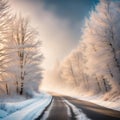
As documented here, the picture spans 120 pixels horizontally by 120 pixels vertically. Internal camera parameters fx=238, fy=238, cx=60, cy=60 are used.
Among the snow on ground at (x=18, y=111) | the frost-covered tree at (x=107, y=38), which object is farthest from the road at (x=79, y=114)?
the frost-covered tree at (x=107, y=38)

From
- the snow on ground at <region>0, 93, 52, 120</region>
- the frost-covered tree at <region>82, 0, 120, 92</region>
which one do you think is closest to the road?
the snow on ground at <region>0, 93, 52, 120</region>

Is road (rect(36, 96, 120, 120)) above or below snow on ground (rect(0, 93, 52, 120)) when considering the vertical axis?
below

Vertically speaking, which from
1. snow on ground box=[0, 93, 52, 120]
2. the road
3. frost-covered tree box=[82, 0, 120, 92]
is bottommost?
the road

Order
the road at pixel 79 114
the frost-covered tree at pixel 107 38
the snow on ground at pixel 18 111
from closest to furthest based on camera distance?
the road at pixel 79 114 → the snow on ground at pixel 18 111 → the frost-covered tree at pixel 107 38

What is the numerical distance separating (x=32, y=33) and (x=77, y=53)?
40585 millimetres

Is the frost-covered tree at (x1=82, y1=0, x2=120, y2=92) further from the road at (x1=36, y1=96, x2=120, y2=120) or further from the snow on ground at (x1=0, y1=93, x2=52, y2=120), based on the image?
the snow on ground at (x1=0, y1=93, x2=52, y2=120)

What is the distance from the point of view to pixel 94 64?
30.9 metres

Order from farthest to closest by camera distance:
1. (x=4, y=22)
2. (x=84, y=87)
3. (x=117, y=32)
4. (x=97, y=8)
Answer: (x=84, y=87) → (x=97, y=8) → (x=117, y=32) → (x=4, y=22)

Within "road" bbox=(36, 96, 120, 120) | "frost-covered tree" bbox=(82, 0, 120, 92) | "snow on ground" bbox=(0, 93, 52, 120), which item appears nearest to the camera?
"road" bbox=(36, 96, 120, 120)

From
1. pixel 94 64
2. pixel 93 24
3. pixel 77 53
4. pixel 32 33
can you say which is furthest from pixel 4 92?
pixel 77 53

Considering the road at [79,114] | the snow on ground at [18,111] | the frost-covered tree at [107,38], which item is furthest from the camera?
the frost-covered tree at [107,38]

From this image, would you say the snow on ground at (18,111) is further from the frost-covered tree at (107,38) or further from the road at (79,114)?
the frost-covered tree at (107,38)

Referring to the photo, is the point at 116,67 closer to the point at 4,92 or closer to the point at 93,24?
the point at 93,24

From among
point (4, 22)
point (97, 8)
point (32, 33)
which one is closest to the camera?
point (4, 22)
